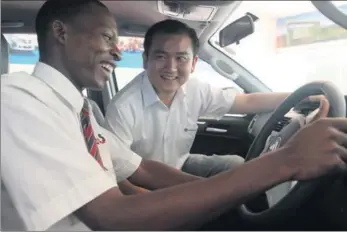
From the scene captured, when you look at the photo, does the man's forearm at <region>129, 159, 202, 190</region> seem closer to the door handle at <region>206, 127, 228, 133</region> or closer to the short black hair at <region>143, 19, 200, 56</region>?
the short black hair at <region>143, 19, 200, 56</region>

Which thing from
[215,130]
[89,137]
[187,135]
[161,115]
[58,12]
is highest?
[58,12]

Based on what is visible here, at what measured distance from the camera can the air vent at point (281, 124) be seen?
1.31 metres

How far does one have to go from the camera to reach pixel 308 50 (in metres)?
1.39

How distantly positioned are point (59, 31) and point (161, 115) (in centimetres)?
90

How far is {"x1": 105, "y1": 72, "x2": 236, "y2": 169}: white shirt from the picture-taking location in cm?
178

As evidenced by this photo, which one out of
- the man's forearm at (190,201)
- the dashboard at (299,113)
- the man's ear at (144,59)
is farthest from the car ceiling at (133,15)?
the man's forearm at (190,201)

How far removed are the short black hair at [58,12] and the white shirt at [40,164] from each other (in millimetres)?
256

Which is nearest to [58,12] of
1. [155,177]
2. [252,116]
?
[155,177]

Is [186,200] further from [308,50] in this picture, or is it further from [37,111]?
[308,50]

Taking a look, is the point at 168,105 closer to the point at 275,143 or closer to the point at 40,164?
the point at 275,143

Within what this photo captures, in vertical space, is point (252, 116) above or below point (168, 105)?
below

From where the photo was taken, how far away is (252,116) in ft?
7.13

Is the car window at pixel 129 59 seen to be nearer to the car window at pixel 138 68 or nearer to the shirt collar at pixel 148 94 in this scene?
the car window at pixel 138 68

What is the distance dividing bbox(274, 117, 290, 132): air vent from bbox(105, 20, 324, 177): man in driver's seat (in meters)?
0.42
